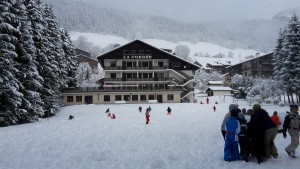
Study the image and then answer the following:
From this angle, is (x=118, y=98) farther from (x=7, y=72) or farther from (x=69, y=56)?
(x=7, y=72)

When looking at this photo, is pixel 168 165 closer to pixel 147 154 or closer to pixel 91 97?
pixel 147 154

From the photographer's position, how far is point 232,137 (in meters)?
9.56

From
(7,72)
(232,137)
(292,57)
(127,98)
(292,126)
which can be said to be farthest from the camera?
(127,98)

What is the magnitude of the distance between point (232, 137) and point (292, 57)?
4158 centimetres

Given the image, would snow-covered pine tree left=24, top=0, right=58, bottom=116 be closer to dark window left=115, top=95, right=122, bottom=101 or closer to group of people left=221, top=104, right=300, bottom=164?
dark window left=115, top=95, right=122, bottom=101

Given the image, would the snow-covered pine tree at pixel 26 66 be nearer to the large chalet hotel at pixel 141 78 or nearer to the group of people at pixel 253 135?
the group of people at pixel 253 135

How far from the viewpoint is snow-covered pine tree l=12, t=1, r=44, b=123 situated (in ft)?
85.9

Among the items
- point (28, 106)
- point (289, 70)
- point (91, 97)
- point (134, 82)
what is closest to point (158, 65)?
point (134, 82)

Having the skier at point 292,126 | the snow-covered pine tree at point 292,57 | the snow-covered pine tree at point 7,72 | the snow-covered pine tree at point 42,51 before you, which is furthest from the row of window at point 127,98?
the skier at point 292,126

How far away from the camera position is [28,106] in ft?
86.7

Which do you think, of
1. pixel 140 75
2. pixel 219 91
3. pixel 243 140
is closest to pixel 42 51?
pixel 243 140

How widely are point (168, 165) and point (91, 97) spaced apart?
48.6 metres

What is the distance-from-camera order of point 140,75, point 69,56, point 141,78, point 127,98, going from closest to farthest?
point 69,56 < point 127,98 < point 141,78 < point 140,75

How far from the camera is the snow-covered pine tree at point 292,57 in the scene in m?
44.7
